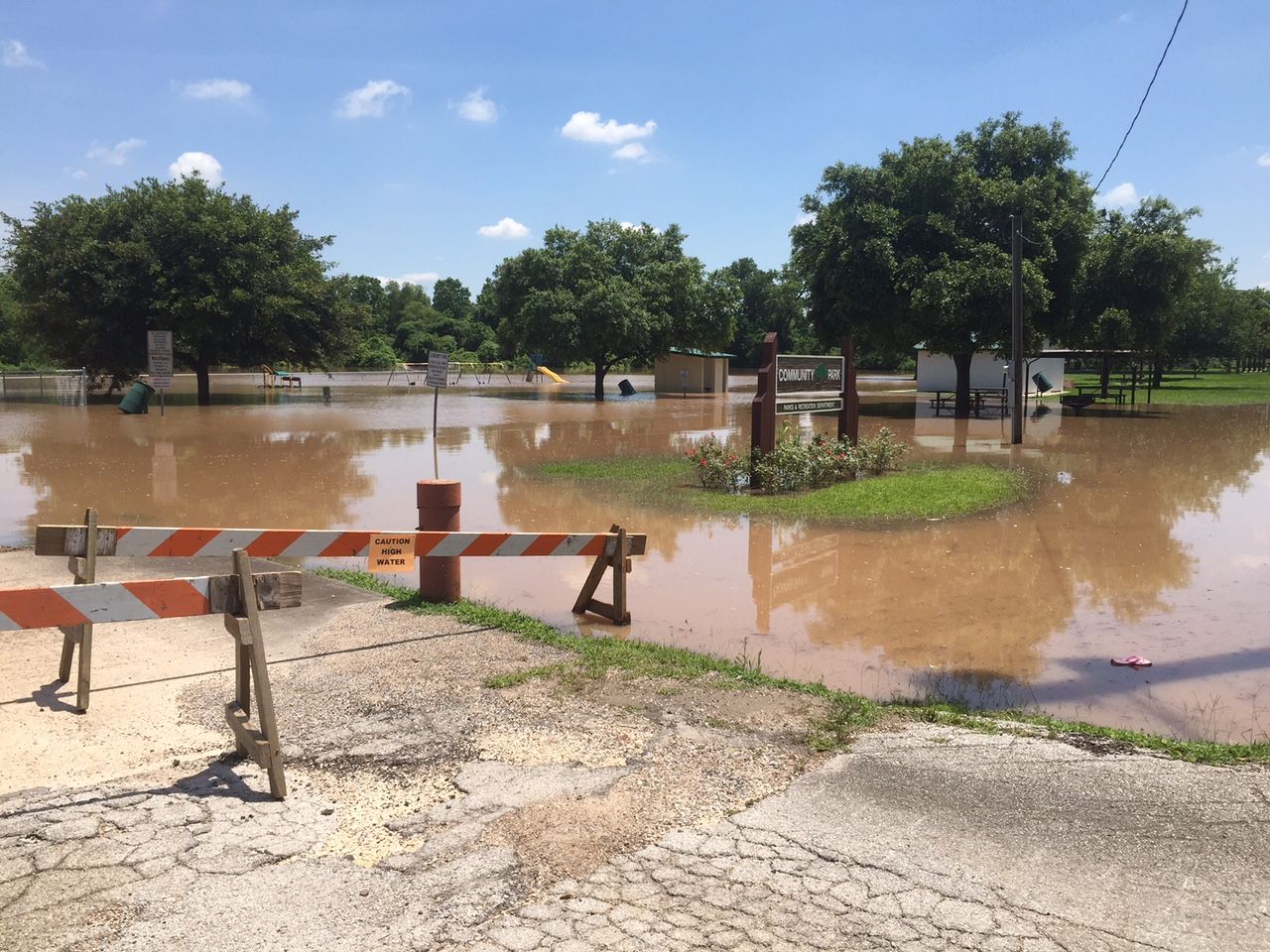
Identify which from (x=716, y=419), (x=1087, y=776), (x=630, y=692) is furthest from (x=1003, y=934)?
(x=716, y=419)

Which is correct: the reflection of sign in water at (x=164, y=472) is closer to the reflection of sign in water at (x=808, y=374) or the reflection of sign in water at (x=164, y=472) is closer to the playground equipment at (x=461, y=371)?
the reflection of sign in water at (x=808, y=374)


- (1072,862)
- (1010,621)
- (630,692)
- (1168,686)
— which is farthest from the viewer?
(1010,621)

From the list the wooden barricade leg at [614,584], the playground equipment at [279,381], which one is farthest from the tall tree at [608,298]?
the wooden barricade leg at [614,584]

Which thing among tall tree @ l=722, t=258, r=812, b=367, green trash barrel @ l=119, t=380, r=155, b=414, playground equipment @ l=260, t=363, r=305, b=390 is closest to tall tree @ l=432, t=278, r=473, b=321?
tall tree @ l=722, t=258, r=812, b=367

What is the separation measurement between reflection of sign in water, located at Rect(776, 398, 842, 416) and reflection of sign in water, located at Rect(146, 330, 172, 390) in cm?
1943

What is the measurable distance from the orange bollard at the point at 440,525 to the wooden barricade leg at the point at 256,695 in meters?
2.67

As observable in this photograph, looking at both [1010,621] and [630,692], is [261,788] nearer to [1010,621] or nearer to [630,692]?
[630,692]

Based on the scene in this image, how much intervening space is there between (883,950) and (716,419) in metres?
29.0

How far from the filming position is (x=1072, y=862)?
12.4 ft

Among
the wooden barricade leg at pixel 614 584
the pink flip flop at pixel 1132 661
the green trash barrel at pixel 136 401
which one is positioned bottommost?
the pink flip flop at pixel 1132 661

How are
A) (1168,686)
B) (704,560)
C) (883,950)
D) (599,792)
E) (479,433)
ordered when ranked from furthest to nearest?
(479,433) < (704,560) < (1168,686) < (599,792) < (883,950)

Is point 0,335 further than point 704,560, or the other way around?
point 0,335

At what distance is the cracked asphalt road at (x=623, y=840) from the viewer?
3.32m

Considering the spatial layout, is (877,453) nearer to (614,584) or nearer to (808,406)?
(808,406)
